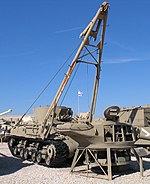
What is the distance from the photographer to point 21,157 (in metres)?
16.3

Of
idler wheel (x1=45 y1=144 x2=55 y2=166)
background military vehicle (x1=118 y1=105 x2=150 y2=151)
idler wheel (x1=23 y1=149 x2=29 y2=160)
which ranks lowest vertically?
idler wheel (x1=23 y1=149 x2=29 y2=160)

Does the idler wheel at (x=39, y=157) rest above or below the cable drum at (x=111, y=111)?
below

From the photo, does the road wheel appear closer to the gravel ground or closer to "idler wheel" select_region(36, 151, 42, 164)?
"idler wheel" select_region(36, 151, 42, 164)

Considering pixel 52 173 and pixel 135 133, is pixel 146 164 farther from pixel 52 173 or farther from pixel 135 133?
pixel 52 173

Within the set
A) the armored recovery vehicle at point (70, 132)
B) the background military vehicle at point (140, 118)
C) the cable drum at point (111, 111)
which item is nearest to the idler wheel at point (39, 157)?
the armored recovery vehicle at point (70, 132)

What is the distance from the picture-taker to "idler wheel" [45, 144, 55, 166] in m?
12.9

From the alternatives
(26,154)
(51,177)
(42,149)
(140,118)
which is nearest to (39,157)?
(42,149)

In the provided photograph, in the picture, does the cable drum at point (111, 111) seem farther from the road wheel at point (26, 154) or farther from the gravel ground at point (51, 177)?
→ the road wheel at point (26, 154)

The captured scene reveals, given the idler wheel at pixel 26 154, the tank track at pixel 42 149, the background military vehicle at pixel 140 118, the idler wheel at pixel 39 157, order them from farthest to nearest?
the background military vehicle at pixel 140 118 < the idler wheel at pixel 26 154 < the idler wheel at pixel 39 157 < the tank track at pixel 42 149

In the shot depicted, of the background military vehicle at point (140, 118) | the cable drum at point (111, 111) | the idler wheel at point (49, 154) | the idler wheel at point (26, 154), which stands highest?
the cable drum at point (111, 111)

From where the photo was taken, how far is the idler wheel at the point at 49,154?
12.9 meters

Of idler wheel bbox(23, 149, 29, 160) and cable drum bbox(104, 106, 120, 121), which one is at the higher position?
cable drum bbox(104, 106, 120, 121)

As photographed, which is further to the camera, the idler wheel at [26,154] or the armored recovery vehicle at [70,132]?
the idler wheel at [26,154]

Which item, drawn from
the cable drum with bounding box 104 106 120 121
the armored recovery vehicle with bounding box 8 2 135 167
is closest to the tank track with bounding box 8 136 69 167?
the armored recovery vehicle with bounding box 8 2 135 167
